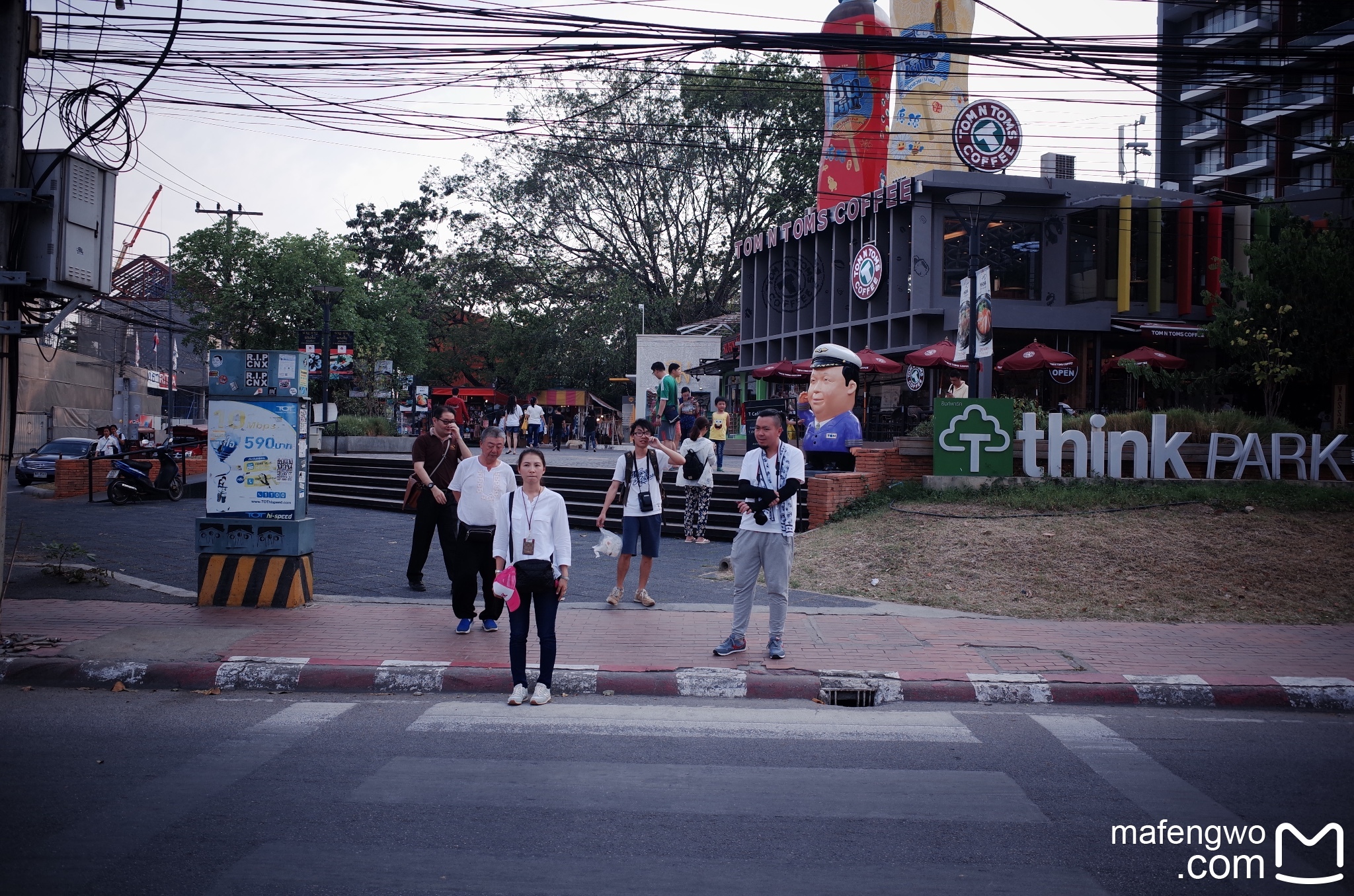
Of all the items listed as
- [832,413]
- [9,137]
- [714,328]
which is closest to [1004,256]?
[832,413]

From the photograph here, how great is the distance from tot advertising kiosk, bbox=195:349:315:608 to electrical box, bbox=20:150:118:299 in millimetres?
1687

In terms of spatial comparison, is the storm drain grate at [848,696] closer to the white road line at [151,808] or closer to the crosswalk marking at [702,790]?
the crosswalk marking at [702,790]

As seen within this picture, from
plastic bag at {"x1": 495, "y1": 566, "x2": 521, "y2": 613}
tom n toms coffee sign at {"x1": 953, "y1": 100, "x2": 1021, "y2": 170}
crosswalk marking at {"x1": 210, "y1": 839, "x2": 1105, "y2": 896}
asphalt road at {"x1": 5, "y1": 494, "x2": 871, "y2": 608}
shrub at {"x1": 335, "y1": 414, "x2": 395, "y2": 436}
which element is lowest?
crosswalk marking at {"x1": 210, "y1": 839, "x2": 1105, "y2": 896}

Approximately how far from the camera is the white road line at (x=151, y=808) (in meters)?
4.01

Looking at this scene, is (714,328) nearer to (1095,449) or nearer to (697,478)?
(697,478)

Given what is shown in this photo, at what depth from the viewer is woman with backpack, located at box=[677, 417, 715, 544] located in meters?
13.3

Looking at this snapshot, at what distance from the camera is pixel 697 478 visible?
13789 millimetres

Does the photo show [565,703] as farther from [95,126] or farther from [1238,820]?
[95,126]

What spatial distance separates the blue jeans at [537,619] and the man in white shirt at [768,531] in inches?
64.5

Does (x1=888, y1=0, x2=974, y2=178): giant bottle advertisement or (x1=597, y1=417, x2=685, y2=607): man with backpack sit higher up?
(x1=888, y1=0, x2=974, y2=178): giant bottle advertisement

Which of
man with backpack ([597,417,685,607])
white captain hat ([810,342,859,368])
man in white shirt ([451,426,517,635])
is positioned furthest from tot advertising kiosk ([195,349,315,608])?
white captain hat ([810,342,859,368])

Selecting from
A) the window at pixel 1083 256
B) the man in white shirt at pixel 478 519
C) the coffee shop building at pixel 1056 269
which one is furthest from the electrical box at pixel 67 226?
the window at pixel 1083 256

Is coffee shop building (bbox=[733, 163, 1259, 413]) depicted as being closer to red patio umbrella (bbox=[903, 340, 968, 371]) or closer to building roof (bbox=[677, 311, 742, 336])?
red patio umbrella (bbox=[903, 340, 968, 371])

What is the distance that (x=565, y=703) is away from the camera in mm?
6902
